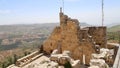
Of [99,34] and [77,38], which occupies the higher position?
[99,34]

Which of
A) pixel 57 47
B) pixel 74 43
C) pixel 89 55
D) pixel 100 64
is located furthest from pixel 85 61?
pixel 100 64

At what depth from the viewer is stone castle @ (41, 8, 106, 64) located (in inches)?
707

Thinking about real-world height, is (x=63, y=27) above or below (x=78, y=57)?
above

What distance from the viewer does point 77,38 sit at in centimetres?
1853

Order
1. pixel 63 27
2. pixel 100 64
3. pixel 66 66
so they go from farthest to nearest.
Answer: pixel 63 27
pixel 66 66
pixel 100 64

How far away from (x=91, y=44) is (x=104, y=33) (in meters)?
Answer: 2.39

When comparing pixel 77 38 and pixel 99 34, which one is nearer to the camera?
pixel 77 38

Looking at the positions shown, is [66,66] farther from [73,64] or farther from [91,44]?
[91,44]

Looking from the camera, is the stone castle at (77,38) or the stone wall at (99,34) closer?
the stone castle at (77,38)

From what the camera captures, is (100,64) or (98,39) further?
(98,39)

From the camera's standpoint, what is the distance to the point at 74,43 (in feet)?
61.3

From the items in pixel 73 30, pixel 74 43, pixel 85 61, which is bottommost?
pixel 85 61

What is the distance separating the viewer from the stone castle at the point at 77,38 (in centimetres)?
1795

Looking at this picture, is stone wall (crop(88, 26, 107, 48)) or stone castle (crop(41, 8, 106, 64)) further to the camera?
stone wall (crop(88, 26, 107, 48))
